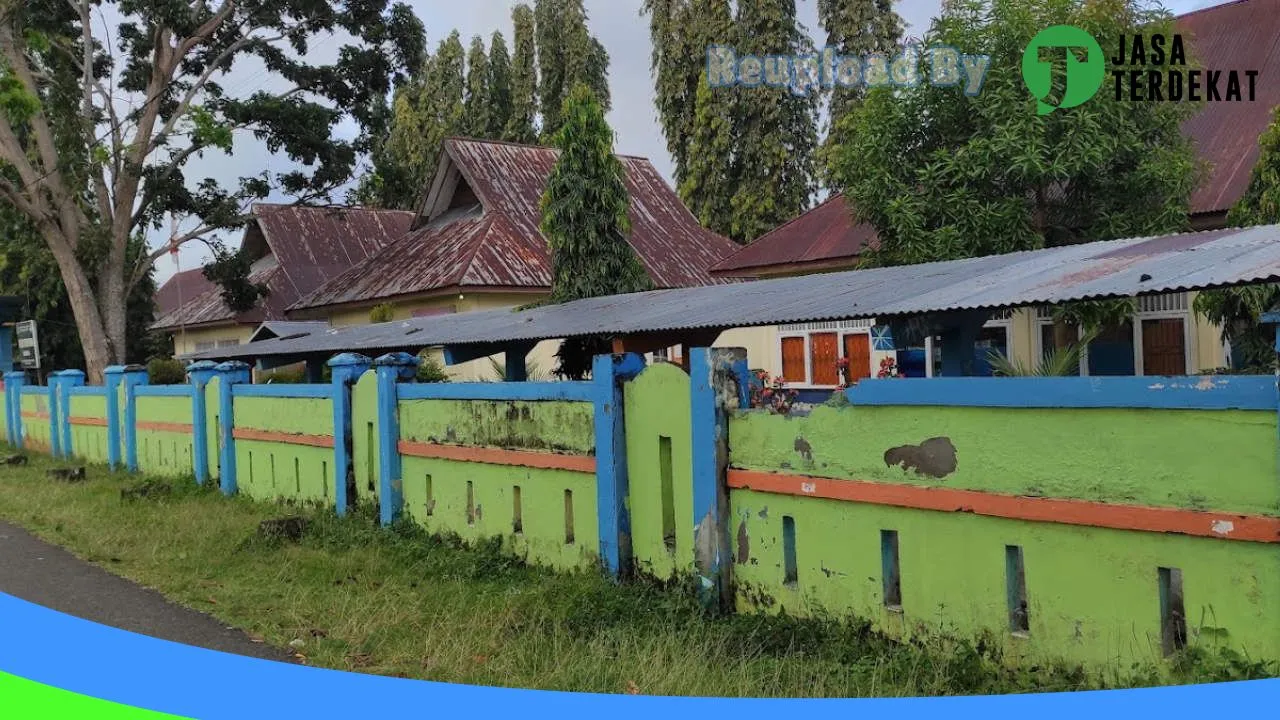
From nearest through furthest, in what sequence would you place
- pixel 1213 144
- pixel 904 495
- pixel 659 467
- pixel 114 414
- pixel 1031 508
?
pixel 1031 508 → pixel 904 495 → pixel 659 467 → pixel 1213 144 → pixel 114 414

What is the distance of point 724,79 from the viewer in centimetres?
2839

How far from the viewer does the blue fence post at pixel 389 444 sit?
8.27m

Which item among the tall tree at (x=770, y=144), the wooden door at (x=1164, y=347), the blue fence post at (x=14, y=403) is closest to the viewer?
the wooden door at (x=1164, y=347)

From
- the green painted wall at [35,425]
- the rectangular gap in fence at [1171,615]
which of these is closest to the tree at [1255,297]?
the rectangular gap in fence at [1171,615]

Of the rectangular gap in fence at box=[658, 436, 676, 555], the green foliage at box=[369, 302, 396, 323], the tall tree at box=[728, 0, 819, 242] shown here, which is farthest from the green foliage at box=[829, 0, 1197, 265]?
the tall tree at box=[728, 0, 819, 242]

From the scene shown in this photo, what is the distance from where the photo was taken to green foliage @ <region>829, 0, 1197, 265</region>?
11102mm

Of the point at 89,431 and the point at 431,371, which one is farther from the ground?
the point at 431,371

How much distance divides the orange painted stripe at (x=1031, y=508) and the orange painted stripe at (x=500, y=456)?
1.38 meters

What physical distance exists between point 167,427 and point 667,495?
358 inches

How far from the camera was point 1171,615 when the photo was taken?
3727 mm

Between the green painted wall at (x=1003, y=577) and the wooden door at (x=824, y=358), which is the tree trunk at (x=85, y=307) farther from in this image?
the green painted wall at (x=1003, y=577)

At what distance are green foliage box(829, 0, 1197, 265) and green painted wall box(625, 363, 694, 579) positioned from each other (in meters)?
6.55

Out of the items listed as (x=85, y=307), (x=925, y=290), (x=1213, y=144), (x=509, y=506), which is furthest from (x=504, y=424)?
(x=85, y=307)

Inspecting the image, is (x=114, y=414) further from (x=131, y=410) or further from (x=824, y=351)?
(x=824, y=351)
